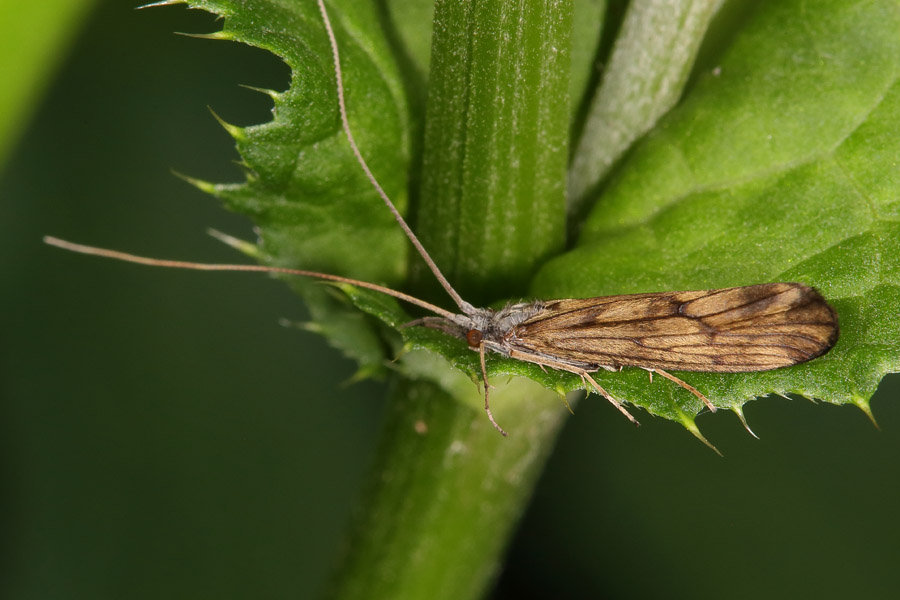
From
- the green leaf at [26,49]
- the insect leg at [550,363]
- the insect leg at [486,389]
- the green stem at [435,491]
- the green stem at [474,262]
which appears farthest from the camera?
the green leaf at [26,49]

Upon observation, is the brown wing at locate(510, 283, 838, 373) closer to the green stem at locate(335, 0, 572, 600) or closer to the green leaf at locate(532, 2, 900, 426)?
the green leaf at locate(532, 2, 900, 426)

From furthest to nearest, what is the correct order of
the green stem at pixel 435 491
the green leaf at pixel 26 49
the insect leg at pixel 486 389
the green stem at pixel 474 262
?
the green leaf at pixel 26 49 → the green stem at pixel 435 491 → the insect leg at pixel 486 389 → the green stem at pixel 474 262

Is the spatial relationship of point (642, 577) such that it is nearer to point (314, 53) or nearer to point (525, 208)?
point (525, 208)

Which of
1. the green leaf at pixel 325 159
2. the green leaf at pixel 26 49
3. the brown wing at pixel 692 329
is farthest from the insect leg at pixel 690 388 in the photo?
the green leaf at pixel 26 49

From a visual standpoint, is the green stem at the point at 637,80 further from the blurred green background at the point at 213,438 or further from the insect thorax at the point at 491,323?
the blurred green background at the point at 213,438

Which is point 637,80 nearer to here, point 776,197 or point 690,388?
point 776,197

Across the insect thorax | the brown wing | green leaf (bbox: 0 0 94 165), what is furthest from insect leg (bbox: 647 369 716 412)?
green leaf (bbox: 0 0 94 165)
